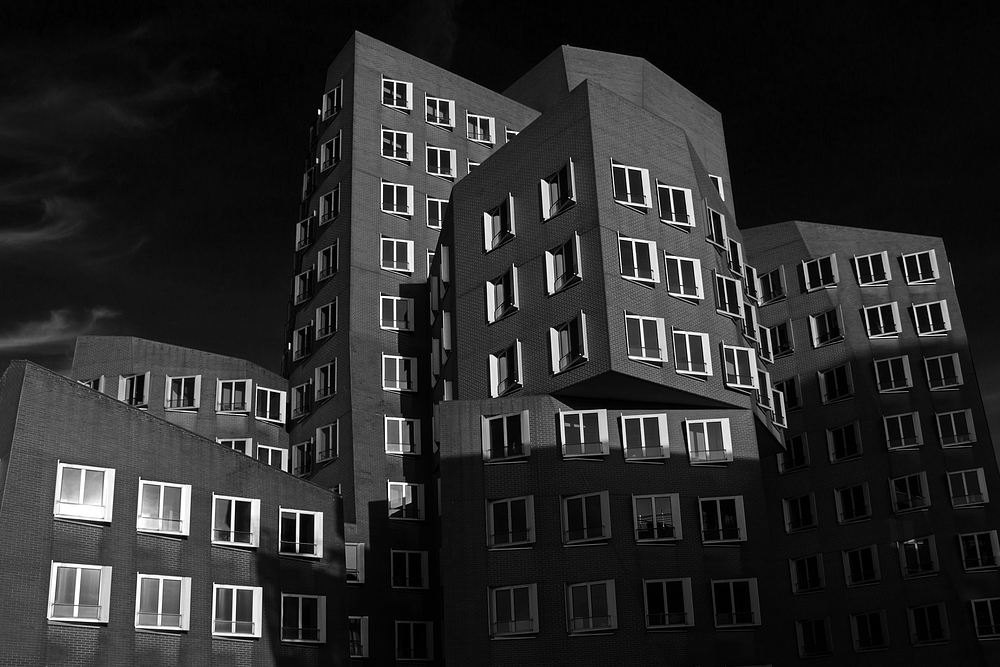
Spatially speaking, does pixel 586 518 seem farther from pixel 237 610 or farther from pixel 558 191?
pixel 558 191

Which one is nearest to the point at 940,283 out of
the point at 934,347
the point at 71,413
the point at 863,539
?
the point at 934,347

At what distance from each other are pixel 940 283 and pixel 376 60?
1778 inches

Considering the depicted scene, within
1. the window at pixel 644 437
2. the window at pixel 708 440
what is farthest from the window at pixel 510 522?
the window at pixel 708 440

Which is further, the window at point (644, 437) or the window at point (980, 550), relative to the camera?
the window at point (980, 550)

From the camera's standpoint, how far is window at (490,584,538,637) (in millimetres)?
51031

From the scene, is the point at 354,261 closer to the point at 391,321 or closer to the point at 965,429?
the point at 391,321

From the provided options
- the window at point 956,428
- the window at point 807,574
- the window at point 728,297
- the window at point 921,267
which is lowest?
the window at point 807,574

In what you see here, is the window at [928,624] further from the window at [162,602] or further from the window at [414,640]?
the window at [162,602]

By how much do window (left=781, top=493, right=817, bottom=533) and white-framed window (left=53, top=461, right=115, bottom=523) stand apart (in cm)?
4768

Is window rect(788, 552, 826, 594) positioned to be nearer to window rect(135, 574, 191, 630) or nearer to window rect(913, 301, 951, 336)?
window rect(913, 301, 951, 336)

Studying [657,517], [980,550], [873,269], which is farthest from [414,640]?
[873,269]

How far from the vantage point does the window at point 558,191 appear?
189 ft

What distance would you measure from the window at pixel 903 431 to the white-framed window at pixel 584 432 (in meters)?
29.0

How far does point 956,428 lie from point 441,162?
4105 cm
